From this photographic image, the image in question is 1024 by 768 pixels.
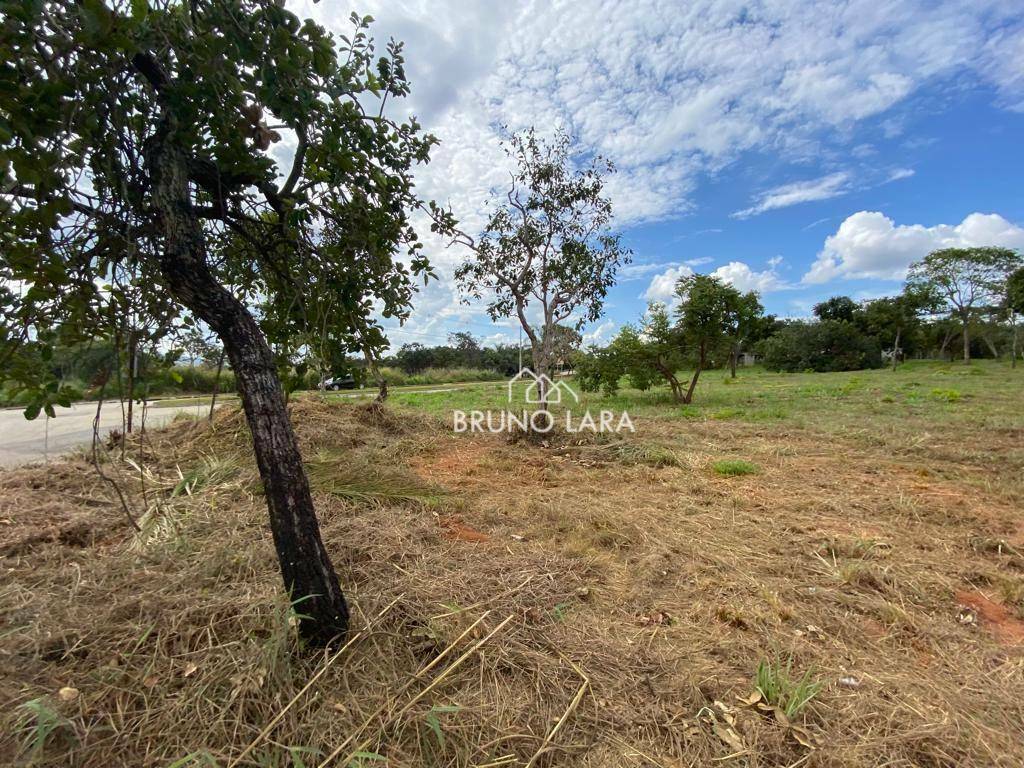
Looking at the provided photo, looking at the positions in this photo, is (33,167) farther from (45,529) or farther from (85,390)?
(45,529)

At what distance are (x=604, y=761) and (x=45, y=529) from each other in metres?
3.58

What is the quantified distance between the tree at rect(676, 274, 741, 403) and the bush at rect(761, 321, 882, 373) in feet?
73.6

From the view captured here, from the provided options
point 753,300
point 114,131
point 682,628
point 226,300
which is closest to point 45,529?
point 226,300

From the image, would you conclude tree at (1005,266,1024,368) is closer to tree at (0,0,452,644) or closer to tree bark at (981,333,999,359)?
tree bark at (981,333,999,359)

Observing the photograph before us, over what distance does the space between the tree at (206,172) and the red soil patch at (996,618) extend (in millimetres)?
3032

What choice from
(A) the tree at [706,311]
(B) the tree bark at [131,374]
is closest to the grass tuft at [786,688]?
(B) the tree bark at [131,374]

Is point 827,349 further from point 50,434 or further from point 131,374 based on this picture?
point 50,434

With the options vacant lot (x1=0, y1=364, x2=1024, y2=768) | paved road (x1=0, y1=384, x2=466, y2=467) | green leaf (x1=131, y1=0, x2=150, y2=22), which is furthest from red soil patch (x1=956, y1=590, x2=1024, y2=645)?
paved road (x1=0, y1=384, x2=466, y2=467)

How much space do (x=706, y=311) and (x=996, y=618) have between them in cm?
835

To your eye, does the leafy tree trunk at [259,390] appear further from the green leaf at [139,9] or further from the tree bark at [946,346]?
the tree bark at [946,346]

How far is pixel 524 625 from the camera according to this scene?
1983 millimetres

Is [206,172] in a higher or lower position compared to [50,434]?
higher

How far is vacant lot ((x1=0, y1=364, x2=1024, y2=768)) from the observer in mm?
1421

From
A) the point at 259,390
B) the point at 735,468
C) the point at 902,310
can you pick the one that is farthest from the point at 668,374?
the point at 902,310
